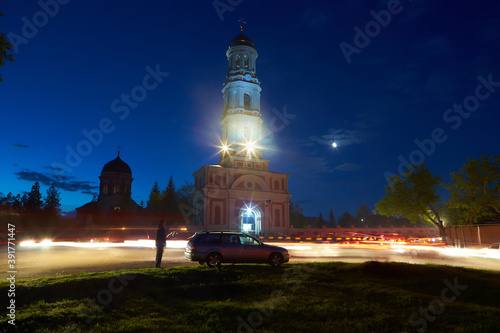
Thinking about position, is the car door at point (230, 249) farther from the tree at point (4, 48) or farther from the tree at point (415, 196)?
the tree at point (415, 196)

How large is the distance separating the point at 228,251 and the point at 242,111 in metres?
47.9

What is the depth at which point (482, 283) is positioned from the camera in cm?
871

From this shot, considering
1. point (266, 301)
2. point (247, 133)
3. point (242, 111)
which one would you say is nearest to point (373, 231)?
point (247, 133)

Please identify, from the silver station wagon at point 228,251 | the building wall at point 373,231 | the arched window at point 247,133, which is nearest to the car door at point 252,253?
the silver station wagon at point 228,251

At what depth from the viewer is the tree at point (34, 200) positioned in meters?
56.3

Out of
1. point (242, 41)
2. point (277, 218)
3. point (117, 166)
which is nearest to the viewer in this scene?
point (277, 218)

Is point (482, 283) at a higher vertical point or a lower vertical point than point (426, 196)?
lower

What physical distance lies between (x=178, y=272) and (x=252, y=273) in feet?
7.50

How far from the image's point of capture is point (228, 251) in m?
13.7

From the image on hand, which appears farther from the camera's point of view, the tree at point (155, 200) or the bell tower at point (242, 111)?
the tree at point (155, 200)

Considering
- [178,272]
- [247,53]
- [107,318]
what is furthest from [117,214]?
[107,318]

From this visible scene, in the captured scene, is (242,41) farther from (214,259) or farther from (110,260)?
(214,259)

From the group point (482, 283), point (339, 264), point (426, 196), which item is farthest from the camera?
point (426, 196)

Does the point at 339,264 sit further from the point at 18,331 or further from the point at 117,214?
the point at 117,214
